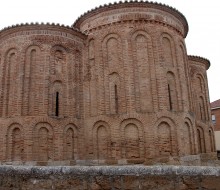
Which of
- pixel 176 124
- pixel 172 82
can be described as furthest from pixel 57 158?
pixel 172 82

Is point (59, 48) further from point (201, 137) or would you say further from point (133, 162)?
point (201, 137)

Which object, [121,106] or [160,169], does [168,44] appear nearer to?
[121,106]

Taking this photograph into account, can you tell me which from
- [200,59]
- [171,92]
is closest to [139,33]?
[171,92]

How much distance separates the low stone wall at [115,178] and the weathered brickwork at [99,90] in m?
6.50

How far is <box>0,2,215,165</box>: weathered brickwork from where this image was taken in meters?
13.2

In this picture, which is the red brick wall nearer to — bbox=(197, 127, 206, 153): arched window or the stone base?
bbox=(197, 127, 206, 153): arched window

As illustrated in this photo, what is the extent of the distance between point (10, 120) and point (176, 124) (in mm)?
7797

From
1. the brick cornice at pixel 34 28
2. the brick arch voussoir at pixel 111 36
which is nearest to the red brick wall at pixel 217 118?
the brick arch voussoir at pixel 111 36

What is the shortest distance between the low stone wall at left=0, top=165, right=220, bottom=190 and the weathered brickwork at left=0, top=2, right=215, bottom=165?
650cm

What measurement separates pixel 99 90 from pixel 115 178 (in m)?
8.33

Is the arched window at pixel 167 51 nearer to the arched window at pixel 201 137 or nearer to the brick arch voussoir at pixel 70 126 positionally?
the brick arch voussoir at pixel 70 126

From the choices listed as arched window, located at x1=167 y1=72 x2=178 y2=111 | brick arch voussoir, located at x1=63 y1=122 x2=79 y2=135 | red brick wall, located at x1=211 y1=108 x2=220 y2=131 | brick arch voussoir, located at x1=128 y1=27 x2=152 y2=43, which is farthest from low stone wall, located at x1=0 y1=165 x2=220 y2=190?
red brick wall, located at x1=211 y1=108 x2=220 y2=131

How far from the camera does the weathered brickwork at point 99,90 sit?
13180 millimetres

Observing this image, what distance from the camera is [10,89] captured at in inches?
554
